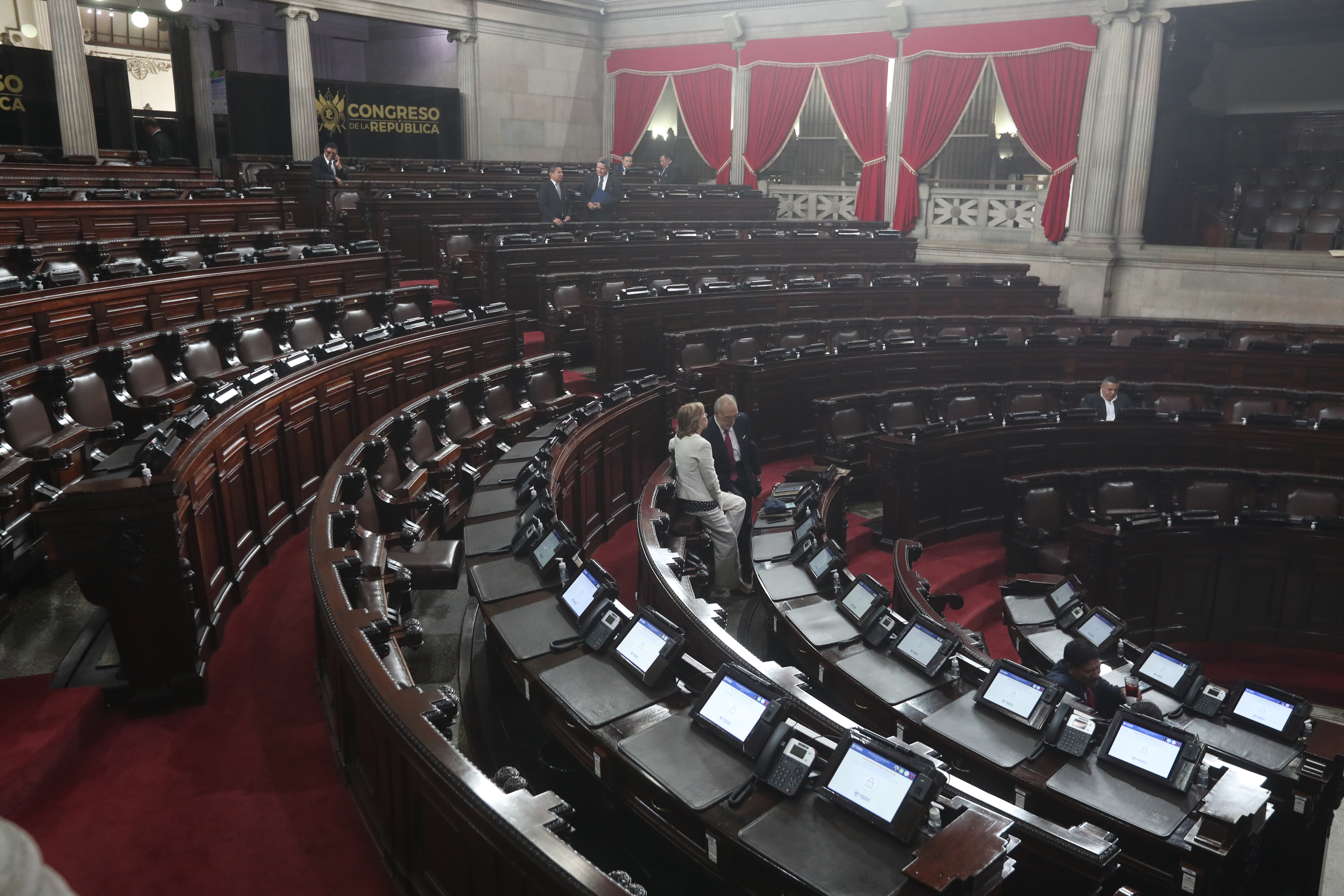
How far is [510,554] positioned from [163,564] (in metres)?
1.17

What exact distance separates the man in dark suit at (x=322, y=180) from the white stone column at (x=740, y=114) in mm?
6356

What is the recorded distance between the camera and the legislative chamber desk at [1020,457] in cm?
644

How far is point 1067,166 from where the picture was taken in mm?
10828

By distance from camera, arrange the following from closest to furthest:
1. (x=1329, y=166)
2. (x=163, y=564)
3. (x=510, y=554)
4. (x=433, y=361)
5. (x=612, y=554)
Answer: (x=163, y=564), (x=510, y=554), (x=612, y=554), (x=433, y=361), (x=1329, y=166)

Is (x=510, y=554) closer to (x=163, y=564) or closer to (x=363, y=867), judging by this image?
(x=163, y=564)

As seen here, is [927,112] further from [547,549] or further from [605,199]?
[547,549]

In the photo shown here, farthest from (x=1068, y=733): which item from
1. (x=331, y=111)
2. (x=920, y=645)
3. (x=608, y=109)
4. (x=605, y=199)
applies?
(x=608, y=109)

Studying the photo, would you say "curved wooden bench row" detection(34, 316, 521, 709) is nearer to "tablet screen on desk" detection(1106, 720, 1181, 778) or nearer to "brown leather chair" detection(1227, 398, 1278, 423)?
"tablet screen on desk" detection(1106, 720, 1181, 778)

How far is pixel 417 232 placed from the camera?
8883mm

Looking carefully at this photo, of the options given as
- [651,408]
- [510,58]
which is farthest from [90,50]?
[651,408]

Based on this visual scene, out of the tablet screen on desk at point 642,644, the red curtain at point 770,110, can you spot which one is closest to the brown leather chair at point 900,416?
the tablet screen on desk at point 642,644

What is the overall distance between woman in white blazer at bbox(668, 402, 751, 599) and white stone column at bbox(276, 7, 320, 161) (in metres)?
8.42

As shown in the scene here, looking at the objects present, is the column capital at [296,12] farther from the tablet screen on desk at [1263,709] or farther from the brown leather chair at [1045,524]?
the tablet screen on desk at [1263,709]

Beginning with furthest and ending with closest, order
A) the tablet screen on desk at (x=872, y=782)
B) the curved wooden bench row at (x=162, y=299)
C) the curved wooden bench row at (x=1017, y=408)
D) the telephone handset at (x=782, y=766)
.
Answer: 1. the curved wooden bench row at (x=1017, y=408)
2. the curved wooden bench row at (x=162, y=299)
3. the telephone handset at (x=782, y=766)
4. the tablet screen on desk at (x=872, y=782)
